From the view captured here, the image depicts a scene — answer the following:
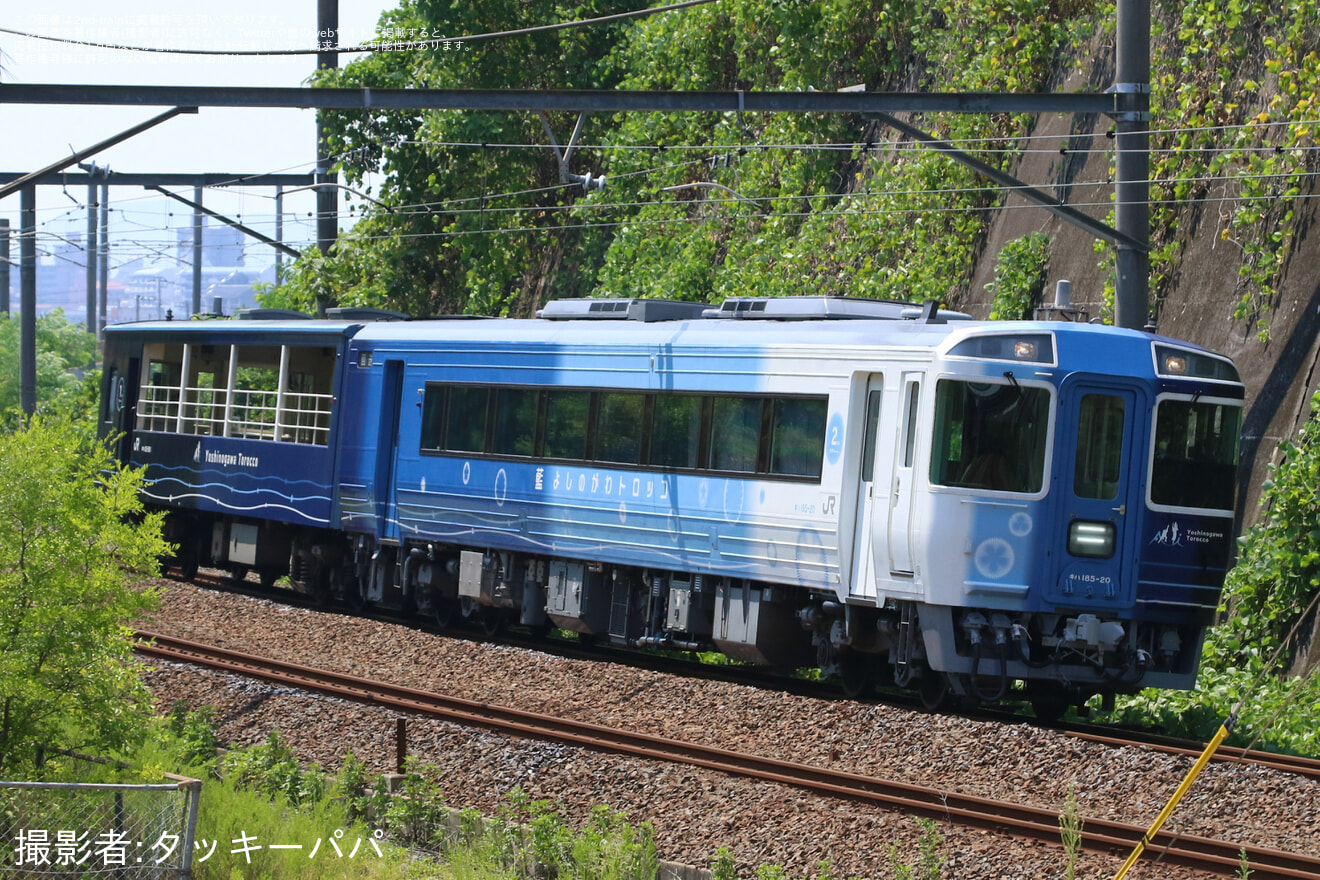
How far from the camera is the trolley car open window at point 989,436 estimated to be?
40.7 feet

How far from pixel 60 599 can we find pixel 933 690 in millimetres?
6564

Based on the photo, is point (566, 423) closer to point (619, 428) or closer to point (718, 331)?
point (619, 428)

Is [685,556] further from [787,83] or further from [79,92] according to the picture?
[787,83]

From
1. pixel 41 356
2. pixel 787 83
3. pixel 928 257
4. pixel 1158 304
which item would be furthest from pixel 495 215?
pixel 41 356

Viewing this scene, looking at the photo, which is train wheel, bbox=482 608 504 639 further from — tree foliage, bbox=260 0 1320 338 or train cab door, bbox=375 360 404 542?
tree foliage, bbox=260 0 1320 338

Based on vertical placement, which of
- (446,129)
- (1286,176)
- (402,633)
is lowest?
(402,633)

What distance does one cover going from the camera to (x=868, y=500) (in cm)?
1305

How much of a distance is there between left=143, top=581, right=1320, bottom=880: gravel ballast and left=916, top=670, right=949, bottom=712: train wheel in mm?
774

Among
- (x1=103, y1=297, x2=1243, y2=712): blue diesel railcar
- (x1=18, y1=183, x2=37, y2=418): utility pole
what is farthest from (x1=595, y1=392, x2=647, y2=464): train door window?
(x1=18, y1=183, x2=37, y2=418): utility pole

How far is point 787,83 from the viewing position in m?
27.4

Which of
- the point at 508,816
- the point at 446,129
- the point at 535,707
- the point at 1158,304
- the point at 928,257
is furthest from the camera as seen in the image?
the point at 446,129

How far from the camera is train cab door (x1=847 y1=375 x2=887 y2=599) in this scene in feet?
42.4

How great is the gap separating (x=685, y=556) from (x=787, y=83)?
14.4 meters

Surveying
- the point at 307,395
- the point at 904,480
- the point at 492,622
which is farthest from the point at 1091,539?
the point at 307,395
